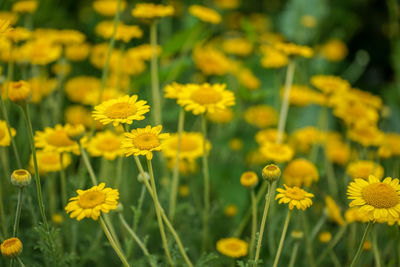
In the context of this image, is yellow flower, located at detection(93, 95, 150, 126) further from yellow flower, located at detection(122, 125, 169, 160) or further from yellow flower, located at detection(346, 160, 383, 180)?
yellow flower, located at detection(346, 160, 383, 180)

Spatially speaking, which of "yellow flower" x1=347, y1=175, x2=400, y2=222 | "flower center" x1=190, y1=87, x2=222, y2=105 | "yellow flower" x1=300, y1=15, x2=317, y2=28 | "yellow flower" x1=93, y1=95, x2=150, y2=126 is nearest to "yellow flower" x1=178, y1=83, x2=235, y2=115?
"flower center" x1=190, y1=87, x2=222, y2=105

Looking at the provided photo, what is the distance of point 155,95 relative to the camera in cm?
127

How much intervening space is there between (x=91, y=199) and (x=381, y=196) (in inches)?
20.9

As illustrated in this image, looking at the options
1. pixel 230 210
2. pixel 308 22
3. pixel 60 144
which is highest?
pixel 308 22

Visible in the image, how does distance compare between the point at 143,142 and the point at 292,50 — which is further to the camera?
the point at 292,50

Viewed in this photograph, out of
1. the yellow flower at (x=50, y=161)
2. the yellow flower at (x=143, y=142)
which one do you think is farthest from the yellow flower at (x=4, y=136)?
the yellow flower at (x=143, y=142)

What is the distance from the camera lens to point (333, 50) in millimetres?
2480

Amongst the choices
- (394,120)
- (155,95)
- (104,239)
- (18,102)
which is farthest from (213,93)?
(394,120)

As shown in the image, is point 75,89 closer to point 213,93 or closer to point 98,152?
point 98,152

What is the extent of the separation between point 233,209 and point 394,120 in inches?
45.6

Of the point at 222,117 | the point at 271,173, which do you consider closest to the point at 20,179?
the point at 271,173

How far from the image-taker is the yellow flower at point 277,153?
3.62ft

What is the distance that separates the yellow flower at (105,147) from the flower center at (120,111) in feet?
0.87

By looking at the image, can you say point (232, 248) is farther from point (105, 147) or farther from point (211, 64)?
point (211, 64)
